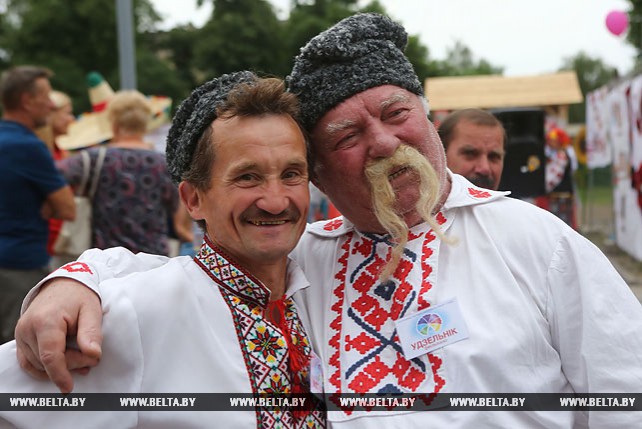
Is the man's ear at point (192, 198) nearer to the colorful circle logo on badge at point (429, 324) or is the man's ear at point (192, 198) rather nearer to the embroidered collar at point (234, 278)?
the embroidered collar at point (234, 278)

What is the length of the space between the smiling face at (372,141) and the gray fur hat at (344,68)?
3 centimetres

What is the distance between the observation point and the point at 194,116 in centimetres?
183

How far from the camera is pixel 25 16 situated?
105ft

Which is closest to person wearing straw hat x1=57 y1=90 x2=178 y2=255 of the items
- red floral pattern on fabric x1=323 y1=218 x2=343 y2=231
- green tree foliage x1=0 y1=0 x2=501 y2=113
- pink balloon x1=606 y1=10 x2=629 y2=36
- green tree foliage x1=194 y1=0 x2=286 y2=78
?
red floral pattern on fabric x1=323 y1=218 x2=343 y2=231

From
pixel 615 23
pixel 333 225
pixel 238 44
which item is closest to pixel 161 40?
pixel 238 44

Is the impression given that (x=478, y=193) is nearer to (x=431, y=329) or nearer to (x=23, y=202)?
(x=431, y=329)

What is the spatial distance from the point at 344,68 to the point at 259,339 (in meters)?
0.74

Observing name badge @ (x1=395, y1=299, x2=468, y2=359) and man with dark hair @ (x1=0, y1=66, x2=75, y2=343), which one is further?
man with dark hair @ (x1=0, y1=66, x2=75, y2=343)

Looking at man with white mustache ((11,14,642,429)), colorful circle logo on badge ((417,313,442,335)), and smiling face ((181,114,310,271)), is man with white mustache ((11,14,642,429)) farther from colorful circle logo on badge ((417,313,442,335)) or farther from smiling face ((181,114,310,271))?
smiling face ((181,114,310,271))

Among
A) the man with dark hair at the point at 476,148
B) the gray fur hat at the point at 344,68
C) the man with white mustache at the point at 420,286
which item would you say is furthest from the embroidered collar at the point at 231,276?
the man with dark hair at the point at 476,148

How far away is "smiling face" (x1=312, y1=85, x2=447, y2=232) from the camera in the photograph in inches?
73.9

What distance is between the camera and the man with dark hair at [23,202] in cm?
383

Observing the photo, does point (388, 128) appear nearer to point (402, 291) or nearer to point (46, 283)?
point (402, 291)

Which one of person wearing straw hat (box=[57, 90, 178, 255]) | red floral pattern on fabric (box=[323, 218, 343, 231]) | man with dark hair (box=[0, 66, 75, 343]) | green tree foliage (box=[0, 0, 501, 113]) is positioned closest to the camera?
red floral pattern on fabric (box=[323, 218, 343, 231])
